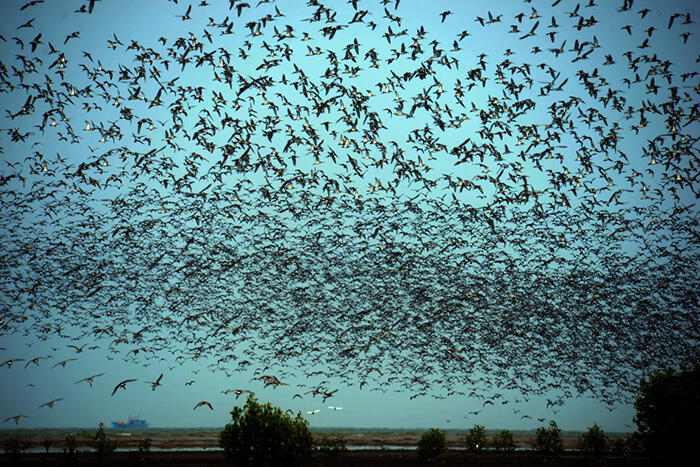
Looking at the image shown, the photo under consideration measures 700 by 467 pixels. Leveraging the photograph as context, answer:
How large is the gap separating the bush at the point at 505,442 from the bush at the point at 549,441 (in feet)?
10.4

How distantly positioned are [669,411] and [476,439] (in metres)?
13.7

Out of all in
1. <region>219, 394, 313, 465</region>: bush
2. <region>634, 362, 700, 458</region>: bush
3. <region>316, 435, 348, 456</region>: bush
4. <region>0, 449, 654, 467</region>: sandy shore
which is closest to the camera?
<region>219, 394, 313, 465</region>: bush

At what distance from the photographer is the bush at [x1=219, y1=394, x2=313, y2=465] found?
19219 mm

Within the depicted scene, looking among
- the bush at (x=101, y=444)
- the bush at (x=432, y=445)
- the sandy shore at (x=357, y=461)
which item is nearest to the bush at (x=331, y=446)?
the sandy shore at (x=357, y=461)

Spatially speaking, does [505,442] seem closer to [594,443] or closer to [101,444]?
[594,443]

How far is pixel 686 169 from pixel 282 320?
2747 cm

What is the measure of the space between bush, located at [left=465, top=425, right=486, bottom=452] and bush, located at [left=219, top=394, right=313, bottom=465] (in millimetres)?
19763

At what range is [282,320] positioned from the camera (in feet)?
134

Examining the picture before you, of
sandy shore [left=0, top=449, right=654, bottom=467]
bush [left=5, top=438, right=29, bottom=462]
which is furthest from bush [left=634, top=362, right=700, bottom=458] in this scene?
bush [left=5, top=438, right=29, bottom=462]

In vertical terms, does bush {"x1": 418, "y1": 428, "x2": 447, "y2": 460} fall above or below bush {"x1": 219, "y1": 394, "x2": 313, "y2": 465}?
below

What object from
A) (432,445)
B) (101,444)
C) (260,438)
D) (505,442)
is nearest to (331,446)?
(432,445)

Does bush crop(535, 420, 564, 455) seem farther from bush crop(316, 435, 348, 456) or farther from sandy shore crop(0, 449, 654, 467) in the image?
bush crop(316, 435, 348, 456)

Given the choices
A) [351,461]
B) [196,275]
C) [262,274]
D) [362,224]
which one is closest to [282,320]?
[262,274]

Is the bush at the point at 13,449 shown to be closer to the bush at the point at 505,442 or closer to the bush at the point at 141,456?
the bush at the point at 141,456
